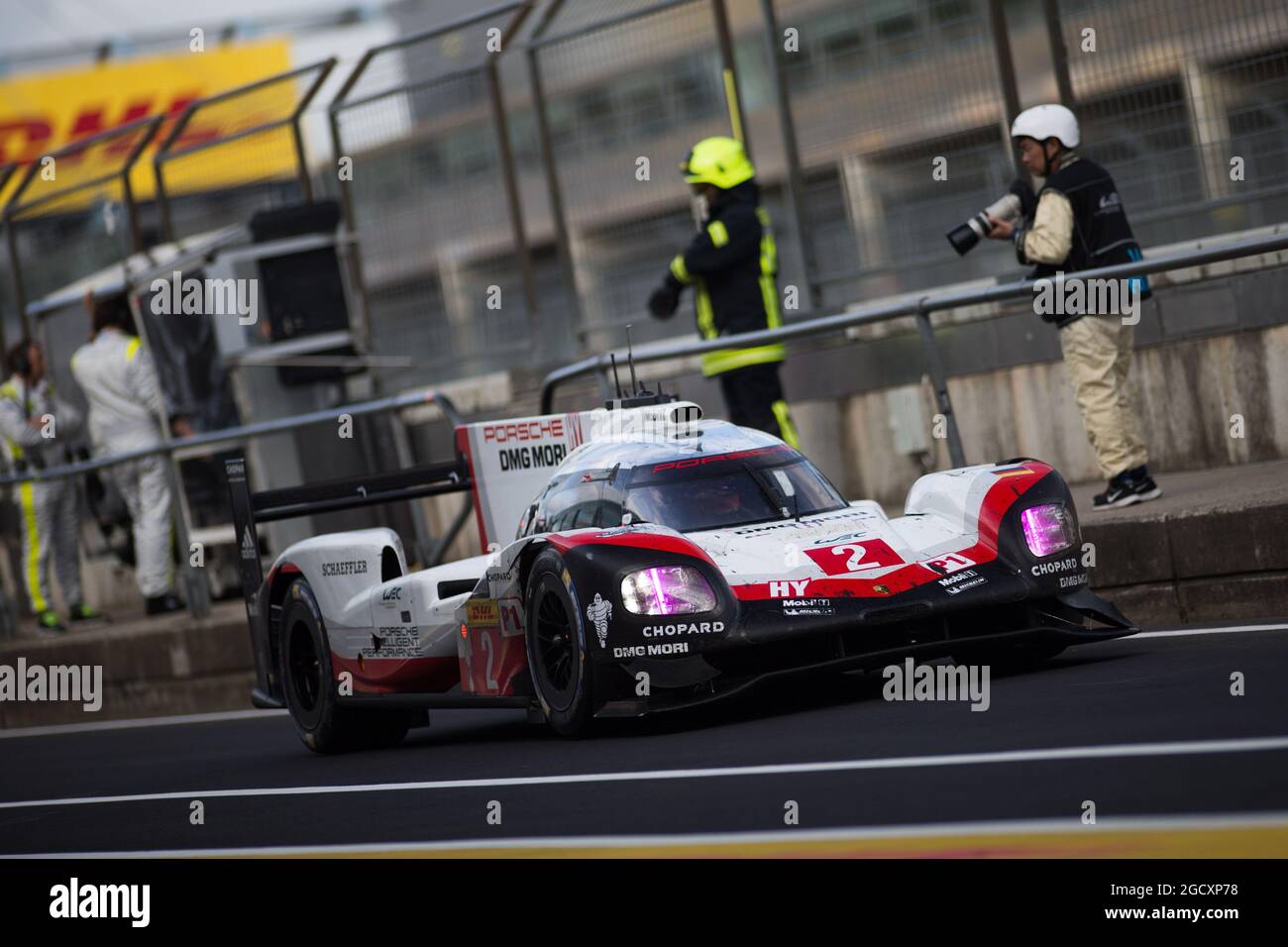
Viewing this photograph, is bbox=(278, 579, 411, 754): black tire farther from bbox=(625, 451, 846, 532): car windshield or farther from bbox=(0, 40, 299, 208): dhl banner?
bbox=(0, 40, 299, 208): dhl banner

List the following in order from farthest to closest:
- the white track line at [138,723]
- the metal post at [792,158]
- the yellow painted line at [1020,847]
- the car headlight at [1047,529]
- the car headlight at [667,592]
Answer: the metal post at [792,158]
the white track line at [138,723]
the car headlight at [1047,529]
the car headlight at [667,592]
the yellow painted line at [1020,847]

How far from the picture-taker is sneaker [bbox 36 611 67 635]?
55.2ft

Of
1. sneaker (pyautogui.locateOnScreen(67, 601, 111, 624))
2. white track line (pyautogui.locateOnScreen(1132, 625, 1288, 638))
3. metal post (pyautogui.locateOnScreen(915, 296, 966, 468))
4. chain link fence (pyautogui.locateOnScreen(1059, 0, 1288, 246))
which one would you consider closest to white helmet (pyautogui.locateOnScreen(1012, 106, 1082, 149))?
metal post (pyautogui.locateOnScreen(915, 296, 966, 468))

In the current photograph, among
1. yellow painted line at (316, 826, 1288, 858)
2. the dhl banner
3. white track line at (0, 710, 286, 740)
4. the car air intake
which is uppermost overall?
the dhl banner

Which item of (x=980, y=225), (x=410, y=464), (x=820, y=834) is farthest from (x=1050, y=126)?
(x=820, y=834)

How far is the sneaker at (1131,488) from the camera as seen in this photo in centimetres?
1109

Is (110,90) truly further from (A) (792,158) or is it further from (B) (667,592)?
(B) (667,592)

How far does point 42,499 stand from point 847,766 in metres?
11.5

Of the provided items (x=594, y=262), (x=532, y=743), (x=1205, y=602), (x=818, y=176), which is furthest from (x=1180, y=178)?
(x=532, y=743)

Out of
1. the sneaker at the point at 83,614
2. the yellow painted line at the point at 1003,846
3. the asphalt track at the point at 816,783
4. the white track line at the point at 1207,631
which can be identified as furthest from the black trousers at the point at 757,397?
the yellow painted line at the point at 1003,846

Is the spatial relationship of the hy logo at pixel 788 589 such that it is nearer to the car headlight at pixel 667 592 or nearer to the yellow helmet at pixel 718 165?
the car headlight at pixel 667 592

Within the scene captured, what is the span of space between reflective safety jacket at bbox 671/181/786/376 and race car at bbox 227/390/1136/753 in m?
2.37

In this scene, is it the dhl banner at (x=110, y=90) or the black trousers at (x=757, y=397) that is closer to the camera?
the black trousers at (x=757, y=397)

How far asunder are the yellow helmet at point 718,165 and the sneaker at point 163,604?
5.57 m
